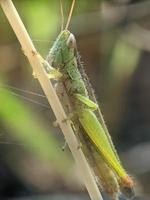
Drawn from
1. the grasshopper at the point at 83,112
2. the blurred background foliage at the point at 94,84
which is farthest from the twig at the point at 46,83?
the blurred background foliage at the point at 94,84

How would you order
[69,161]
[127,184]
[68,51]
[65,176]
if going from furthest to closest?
[65,176] → [69,161] → [68,51] → [127,184]

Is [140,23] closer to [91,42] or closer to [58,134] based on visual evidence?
[91,42]

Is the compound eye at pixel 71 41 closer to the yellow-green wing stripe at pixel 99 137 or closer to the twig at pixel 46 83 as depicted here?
the yellow-green wing stripe at pixel 99 137

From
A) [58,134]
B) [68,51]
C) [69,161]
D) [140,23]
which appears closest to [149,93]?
[140,23]

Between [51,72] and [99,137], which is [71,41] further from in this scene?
[99,137]

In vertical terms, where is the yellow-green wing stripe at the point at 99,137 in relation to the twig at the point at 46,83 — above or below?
below

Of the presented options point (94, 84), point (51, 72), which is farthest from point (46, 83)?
point (94, 84)

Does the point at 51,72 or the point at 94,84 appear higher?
the point at 51,72
